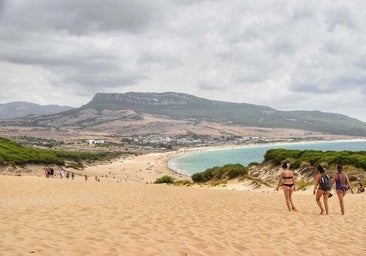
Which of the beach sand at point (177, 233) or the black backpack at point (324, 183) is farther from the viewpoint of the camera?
the black backpack at point (324, 183)

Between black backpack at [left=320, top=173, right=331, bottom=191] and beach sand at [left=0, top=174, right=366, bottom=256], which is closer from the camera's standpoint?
beach sand at [left=0, top=174, right=366, bottom=256]

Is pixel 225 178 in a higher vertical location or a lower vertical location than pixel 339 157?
lower

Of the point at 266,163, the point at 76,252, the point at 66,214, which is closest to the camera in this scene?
the point at 76,252

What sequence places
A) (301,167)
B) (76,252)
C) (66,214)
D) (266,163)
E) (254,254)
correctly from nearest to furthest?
1. (76,252)
2. (254,254)
3. (66,214)
4. (301,167)
5. (266,163)

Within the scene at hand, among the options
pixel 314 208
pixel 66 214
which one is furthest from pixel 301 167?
pixel 66 214

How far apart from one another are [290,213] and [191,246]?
8396 mm

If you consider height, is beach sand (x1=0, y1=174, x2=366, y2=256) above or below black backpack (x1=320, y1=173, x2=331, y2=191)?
below

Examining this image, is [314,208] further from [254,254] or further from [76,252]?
[76,252]

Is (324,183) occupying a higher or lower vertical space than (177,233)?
higher

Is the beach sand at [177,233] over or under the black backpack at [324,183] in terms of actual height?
Result: under

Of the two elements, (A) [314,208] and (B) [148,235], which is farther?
(A) [314,208]

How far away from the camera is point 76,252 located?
25.5 ft

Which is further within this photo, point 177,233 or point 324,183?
point 324,183

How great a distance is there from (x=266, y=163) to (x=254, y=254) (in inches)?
1743
